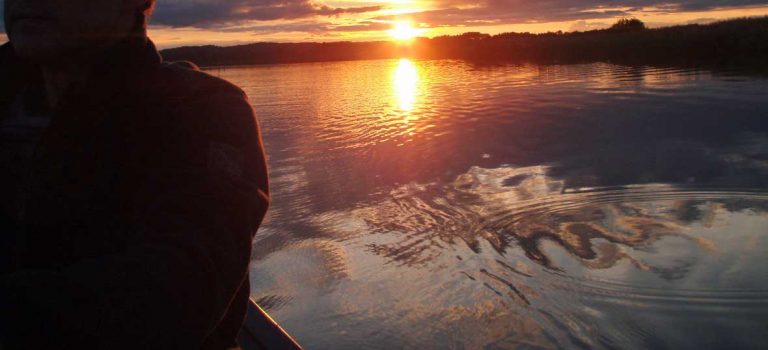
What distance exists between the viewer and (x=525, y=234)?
563 cm

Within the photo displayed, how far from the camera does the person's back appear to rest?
28.3 inches

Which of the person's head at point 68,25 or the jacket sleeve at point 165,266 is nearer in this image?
the jacket sleeve at point 165,266

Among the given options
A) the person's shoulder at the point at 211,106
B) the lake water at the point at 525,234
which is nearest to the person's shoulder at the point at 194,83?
the person's shoulder at the point at 211,106

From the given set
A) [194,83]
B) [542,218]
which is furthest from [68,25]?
[542,218]

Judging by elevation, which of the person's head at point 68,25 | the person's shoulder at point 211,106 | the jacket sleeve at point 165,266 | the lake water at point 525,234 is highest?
the person's head at point 68,25

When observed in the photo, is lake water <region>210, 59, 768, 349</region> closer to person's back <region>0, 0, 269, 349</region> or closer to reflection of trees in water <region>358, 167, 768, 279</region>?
reflection of trees in water <region>358, 167, 768, 279</region>

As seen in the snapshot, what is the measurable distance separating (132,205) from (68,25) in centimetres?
41

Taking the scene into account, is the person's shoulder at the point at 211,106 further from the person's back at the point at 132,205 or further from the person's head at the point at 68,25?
the person's head at the point at 68,25

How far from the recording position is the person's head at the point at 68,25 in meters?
1.14

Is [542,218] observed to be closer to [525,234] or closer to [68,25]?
[525,234]

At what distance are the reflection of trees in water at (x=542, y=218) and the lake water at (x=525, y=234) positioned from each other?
24 millimetres

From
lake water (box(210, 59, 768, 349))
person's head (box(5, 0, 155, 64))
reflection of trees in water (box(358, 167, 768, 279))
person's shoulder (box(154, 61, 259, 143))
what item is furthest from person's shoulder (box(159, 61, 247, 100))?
reflection of trees in water (box(358, 167, 768, 279))

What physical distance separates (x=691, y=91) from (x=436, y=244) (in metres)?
11.5

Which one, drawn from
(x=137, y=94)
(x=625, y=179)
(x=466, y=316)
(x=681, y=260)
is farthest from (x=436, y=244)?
(x=137, y=94)
